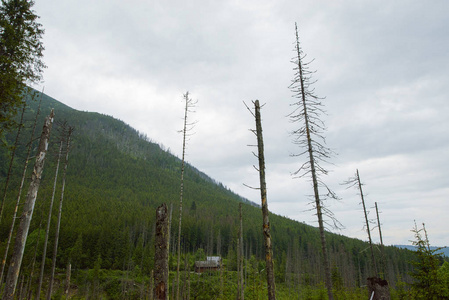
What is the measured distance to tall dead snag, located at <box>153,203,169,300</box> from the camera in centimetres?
576

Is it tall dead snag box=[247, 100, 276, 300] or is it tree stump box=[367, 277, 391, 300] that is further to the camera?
tall dead snag box=[247, 100, 276, 300]

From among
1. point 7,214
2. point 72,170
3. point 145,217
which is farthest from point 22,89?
point 72,170

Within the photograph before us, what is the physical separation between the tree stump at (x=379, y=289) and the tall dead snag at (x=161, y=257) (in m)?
4.83

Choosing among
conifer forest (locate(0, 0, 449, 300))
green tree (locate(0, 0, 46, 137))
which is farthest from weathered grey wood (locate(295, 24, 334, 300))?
green tree (locate(0, 0, 46, 137))

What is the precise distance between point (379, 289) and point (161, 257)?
17.1ft

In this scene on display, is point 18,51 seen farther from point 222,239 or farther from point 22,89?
point 222,239

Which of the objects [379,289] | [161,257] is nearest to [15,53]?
[161,257]

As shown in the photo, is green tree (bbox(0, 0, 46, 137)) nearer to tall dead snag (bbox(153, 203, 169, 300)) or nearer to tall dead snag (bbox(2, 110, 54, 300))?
tall dead snag (bbox(2, 110, 54, 300))

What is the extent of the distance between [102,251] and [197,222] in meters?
29.9

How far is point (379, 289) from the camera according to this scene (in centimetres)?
570

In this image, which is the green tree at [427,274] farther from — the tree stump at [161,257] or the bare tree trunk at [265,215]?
the tree stump at [161,257]

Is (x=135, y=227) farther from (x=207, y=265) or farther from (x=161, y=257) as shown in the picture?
(x=161, y=257)

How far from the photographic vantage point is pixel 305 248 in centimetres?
8950

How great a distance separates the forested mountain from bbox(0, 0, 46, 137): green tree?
2177 millimetres
